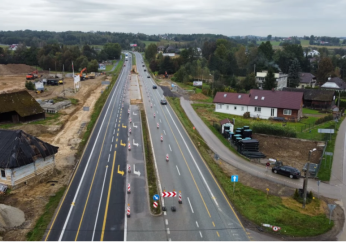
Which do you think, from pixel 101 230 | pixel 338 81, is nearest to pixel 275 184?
pixel 101 230

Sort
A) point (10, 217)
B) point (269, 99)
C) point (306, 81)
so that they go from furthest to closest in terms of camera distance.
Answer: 1. point (306, 81)
2. point (269, 99)
3. point (10, 217)

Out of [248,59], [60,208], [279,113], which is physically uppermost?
[248,59]

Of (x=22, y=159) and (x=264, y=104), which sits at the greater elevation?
(x=264, y=104)

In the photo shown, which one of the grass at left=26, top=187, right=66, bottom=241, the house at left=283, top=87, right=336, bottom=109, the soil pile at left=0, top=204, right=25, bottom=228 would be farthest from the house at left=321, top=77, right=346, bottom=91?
the soil pile at left=0, top=204, right=25, bottom=228

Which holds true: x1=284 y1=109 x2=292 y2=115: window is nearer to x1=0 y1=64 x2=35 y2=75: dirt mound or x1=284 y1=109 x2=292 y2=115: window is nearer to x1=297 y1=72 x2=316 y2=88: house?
x1=297 y1=72 x2=316 y2=88: house

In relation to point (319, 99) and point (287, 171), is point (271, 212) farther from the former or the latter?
point (319, 99)

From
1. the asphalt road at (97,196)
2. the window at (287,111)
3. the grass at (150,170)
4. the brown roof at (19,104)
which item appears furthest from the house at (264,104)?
→ the brown roof at (19,104)

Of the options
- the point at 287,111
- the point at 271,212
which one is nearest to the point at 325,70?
the point at 287,111

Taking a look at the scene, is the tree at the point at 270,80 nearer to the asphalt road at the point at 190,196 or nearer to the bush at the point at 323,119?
the bush at the point at 323,119

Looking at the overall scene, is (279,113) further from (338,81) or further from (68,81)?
(68,81)
